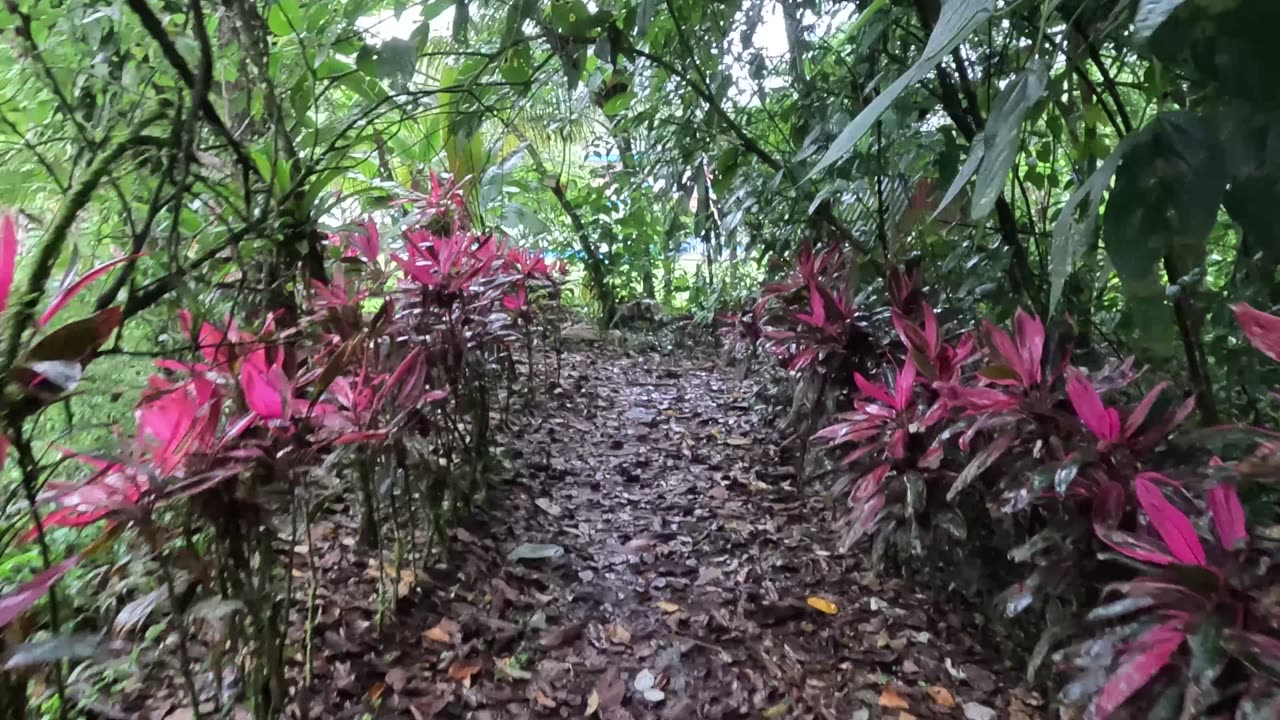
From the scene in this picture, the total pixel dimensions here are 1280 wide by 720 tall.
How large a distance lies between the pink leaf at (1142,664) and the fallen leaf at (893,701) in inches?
25.7

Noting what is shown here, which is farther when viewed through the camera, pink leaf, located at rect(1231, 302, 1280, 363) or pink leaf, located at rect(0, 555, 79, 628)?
pink leaf, located at rect(1231, 302, 1280, 363)

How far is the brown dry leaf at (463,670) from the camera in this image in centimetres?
162

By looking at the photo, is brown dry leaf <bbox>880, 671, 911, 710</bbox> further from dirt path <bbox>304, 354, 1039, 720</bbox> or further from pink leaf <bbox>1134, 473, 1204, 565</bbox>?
pink leaf <bbox>1134, 473, 1204, 565</bbox>

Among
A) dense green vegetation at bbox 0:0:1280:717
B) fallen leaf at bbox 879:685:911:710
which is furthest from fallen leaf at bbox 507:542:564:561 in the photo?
fallen leaf at bbox 879:685:911:710

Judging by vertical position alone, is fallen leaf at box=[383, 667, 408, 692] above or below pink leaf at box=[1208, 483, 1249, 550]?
below

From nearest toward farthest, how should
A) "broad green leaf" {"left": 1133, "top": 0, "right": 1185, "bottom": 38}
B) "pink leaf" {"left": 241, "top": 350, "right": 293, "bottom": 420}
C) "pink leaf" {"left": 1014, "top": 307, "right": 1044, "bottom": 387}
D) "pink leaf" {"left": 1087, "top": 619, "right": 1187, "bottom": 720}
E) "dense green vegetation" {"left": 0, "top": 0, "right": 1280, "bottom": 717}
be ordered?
"broad green leaf" {"left": 1133, "top": 0, "right": 1185, "bottom": 38}, "dense green vegetation" {"left": 0, "top": 0, "right": 1280, "bottom": 717}, "pink leaf" {"left": 1087, "top": 619, "right": 1187, "bottom": 720}, "pink leaf" {"left": 241, "top": 350, "right": 293, "bottom": 420}, "pink leaf" {"left": 1014, "top": 307, "right": 1044, "bottom": 387}

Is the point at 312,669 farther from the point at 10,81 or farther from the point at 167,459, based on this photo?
the point at 10,81

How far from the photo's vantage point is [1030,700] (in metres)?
1.63

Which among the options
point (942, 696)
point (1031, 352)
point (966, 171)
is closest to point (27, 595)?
point (966, 171)

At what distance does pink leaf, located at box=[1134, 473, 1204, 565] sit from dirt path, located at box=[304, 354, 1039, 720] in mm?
748

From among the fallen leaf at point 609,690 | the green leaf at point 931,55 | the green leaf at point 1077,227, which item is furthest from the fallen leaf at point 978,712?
the green leaf at point 931,55

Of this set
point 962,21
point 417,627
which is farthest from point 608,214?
point 962,21

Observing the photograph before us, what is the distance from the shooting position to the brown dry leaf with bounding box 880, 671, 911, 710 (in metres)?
1.61

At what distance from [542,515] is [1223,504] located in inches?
72.4
